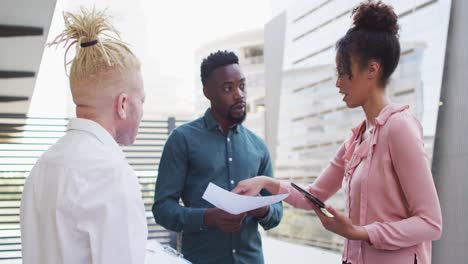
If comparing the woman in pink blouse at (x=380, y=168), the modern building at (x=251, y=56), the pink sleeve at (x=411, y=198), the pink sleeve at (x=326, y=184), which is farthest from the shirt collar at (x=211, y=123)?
the modern building at (x=251, y=56)

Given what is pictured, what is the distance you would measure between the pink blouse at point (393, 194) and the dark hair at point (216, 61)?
2.79 feet

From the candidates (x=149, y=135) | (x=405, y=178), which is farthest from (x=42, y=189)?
(x=149, y=135)

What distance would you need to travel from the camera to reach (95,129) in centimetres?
132

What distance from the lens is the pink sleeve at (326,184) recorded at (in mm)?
2016

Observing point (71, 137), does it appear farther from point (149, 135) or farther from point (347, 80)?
point (149, 135)

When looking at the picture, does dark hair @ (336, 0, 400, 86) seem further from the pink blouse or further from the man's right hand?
the man's right hand

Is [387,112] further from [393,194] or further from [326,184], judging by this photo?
[326,184]

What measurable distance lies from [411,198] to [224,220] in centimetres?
70

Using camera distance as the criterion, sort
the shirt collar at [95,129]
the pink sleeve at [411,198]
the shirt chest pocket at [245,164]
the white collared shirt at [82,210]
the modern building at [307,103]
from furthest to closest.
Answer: the modern building at [307,103], the shirt chest pocket at [245,164], the pink sleeve at [411,198], the shirt collar at [95,129], the white collared shirt at [82,210]

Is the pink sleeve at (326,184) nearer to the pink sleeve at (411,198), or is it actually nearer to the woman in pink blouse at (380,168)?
the woman in pink blouse at (380,168)

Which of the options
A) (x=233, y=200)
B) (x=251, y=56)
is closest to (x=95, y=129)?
(x=233, y=200)

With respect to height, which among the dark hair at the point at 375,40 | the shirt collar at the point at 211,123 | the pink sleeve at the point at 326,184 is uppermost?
the dark hair at the point at 375,40

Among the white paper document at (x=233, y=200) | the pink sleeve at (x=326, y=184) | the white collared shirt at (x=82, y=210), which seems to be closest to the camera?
the white collared shirt at (x=82, y=210)

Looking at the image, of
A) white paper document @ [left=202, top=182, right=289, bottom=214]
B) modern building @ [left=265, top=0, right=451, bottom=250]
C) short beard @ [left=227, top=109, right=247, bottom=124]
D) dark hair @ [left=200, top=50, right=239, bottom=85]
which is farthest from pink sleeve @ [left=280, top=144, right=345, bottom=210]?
modern building @ [left=265, top=0, right=451, bottom=250]
